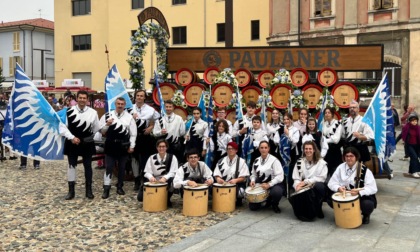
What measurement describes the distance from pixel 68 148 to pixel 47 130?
468 mm

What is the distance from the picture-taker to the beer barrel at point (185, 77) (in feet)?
36.3

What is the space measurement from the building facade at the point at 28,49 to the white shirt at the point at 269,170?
41369 mm

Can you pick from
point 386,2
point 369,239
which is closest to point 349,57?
point 369,239

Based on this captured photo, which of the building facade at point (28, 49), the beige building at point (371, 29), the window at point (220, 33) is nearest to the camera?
the beige building at point (371, 29)

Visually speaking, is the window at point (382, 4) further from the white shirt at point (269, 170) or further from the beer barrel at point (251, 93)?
the white shirt at point (269, 170)

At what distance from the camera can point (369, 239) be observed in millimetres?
5840

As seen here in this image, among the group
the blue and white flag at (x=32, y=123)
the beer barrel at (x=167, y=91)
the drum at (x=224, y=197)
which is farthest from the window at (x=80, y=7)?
the drum at (x=224, y=197)

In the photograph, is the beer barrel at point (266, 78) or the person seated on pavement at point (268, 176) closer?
the person seated on pavement at point (268, 176)

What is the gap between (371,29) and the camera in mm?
A: 23344

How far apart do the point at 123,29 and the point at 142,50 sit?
24.9 metres

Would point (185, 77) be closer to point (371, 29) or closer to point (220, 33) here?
point (371, 29)

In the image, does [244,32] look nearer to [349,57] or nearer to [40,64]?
[349,57]

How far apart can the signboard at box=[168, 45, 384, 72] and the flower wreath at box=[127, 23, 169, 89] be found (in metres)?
0.41

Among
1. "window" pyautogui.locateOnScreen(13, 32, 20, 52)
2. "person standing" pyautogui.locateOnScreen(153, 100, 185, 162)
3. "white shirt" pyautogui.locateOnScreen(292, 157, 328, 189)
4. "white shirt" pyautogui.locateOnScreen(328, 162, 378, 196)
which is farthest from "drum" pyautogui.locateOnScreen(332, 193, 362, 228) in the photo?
"window" pyautogui.locateOnScreen(13, 32, 20, 52)
